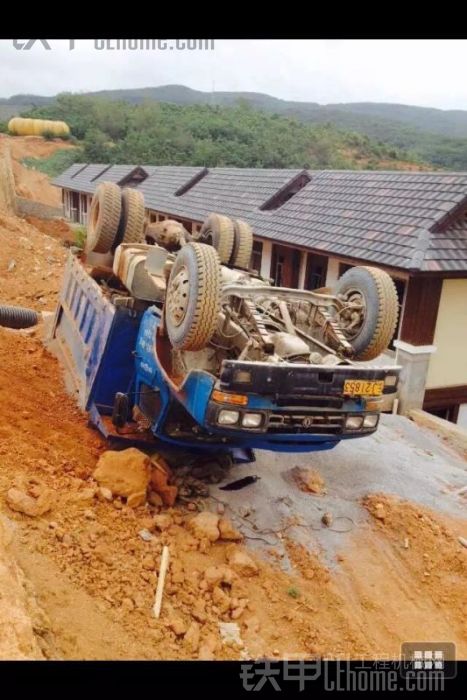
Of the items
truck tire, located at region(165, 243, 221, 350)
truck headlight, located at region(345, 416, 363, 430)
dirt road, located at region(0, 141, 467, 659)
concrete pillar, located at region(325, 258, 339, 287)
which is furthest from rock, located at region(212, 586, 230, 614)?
concrete pillar, located at region(325, 258, 339, 287)

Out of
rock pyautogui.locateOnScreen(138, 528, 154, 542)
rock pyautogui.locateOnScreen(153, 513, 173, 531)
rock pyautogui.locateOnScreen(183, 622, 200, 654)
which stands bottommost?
rock pyautogui.locateOnScreen(183, 622, 200, 654)

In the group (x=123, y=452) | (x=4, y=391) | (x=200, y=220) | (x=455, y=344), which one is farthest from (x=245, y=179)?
Result: (x=123, y=452)

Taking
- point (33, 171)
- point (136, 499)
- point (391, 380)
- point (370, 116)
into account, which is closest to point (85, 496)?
point (136, 499)

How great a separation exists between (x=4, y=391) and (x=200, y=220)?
11798mm

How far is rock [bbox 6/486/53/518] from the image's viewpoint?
16.1 ft

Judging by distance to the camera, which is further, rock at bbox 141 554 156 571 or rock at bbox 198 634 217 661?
rock at bbox 141 554 156 571

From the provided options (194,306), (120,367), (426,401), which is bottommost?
(426,401)

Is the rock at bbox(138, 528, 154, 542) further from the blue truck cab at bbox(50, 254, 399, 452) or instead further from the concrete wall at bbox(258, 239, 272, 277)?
the concrete wall at bbox(258, 239, 272, 277)

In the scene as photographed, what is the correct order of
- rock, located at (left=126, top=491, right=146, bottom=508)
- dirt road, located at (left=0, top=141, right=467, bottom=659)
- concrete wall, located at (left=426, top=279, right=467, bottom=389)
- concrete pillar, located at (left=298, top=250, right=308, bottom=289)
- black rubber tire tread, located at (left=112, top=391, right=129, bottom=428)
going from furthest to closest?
concrete pillar, located at (left=298, top=250, right=308, bottom=289) → concrete wall, located at (left=426, top=279, right=467, bottom=389) → black rubber tire tread, located at (left=112, top=391, right=129, bottom=428) → rock, located at (left=126, top=491, right=146, bottom=508) → dirt road, located at (left=0, top=141, right=467, bottom=659)

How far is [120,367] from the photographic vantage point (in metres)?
6.72

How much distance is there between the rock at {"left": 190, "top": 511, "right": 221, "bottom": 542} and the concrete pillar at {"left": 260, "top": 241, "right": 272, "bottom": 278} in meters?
10.5

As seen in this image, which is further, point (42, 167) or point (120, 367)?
point (42, 167)

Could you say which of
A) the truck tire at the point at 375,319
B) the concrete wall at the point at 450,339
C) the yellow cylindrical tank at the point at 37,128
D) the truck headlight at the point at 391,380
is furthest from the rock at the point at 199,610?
the yellow cylindrical tank at the point at 37,128

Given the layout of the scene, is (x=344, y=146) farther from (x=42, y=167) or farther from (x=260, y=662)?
(x=260, y=662)
